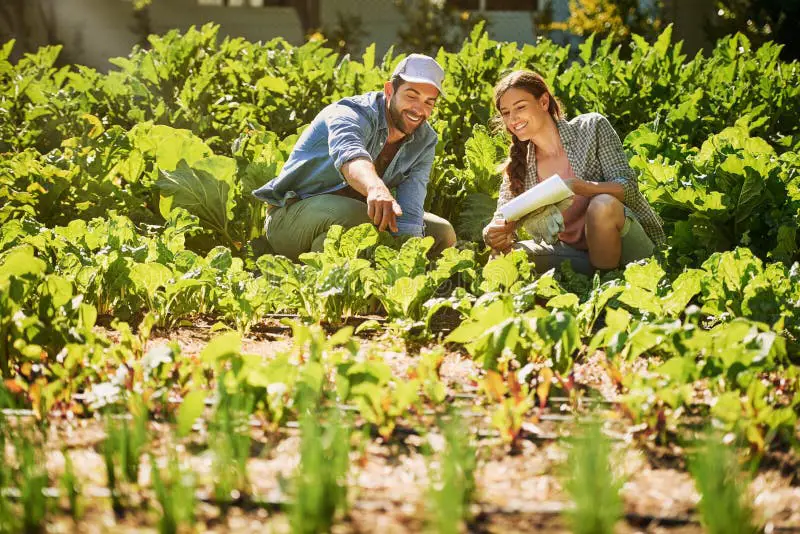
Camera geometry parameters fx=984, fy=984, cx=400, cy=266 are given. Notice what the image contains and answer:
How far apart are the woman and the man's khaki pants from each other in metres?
0.66

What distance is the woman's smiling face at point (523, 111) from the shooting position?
4254mm

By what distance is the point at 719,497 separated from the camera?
6.25 ft

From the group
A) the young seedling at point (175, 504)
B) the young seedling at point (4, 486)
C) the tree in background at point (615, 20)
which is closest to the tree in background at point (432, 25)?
the tree in background at point (615, 20)

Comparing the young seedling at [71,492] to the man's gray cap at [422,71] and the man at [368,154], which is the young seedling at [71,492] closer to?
the man at [368,154]

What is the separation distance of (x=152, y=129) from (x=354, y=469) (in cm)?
370

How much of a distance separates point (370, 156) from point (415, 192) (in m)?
0.42

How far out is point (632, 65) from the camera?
631cm

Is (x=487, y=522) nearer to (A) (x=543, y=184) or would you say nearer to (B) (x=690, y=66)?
(A) (x=543, y=184)

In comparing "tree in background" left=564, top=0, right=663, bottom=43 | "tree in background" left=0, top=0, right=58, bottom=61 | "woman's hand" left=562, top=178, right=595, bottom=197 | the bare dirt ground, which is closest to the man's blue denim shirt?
"woman's hand" left=562, top=178, right=595, bottom=197

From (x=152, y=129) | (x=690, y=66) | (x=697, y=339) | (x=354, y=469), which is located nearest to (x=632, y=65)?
(x=690, y=66)

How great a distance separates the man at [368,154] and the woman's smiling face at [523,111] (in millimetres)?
309

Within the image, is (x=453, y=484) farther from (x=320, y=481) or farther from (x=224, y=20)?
A: (x=224, y=20)

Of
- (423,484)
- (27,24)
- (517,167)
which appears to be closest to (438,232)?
(517,167)

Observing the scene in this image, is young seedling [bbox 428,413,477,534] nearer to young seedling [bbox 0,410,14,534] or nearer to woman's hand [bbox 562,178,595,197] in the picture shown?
young seedling [bbox 0,410,14,534]
